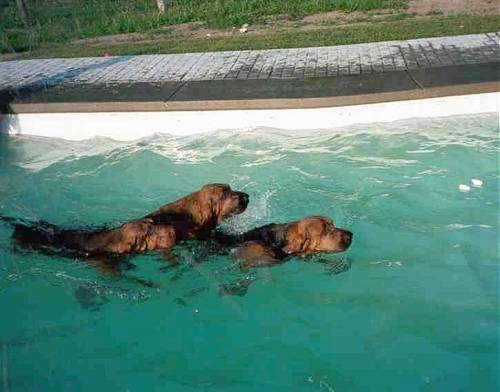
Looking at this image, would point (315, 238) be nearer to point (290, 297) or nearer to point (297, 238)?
point (297, 238)

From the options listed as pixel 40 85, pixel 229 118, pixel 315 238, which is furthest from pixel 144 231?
pixel 40 85

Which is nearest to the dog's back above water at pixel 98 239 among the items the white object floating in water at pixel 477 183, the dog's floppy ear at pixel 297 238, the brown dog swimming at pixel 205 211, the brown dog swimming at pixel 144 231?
the brown dog swimming at pixel 144 231

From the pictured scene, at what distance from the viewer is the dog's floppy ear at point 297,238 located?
5555 mm

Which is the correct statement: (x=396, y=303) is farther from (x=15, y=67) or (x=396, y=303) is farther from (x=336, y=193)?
(x=15, y=67)

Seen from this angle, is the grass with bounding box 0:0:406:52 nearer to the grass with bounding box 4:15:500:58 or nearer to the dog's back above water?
the grass with bounding box 4:15:500:58

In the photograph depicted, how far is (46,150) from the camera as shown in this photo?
9781mm

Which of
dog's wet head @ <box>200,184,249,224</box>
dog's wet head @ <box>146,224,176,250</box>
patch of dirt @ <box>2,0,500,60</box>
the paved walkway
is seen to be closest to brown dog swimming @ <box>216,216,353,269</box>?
dog's wet head @ <box>200,184,249,224</box>

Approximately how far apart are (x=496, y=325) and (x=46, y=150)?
726 cm

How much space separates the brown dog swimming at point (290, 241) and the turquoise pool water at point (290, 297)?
0.31 m

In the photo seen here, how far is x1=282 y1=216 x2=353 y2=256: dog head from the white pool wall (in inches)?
150

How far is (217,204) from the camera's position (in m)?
5.92

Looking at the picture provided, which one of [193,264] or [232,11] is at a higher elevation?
[232,11]

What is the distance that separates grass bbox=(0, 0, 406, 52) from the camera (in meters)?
15.6

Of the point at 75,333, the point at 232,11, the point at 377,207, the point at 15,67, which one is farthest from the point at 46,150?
the point at 232,11
